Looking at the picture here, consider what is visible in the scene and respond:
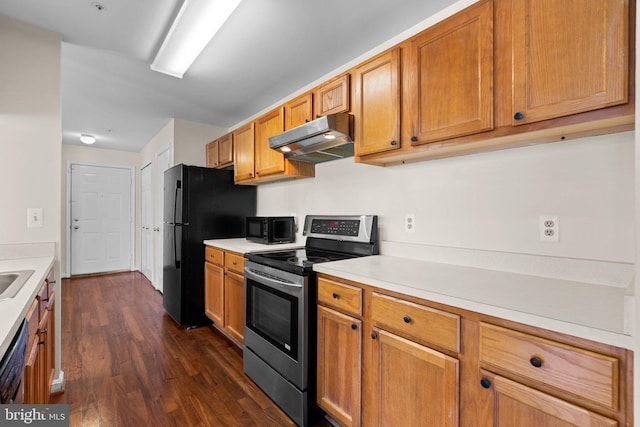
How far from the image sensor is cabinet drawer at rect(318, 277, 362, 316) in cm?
142

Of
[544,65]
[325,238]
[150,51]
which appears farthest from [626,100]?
[150,51]

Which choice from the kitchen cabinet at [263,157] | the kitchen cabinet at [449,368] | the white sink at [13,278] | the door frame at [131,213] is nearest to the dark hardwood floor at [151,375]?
the kitchen cabinet at [449,368]

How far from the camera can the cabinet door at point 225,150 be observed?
3.23m

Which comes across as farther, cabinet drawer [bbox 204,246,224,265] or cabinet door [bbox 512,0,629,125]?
cabinet drawer [bbox 204,246,224,265]

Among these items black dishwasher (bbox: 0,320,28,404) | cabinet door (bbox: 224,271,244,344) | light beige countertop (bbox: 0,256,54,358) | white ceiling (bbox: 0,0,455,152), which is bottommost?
cabinet door (bbox: 224,271,244,344)

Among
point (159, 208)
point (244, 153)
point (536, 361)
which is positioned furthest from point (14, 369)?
point (159, 208)

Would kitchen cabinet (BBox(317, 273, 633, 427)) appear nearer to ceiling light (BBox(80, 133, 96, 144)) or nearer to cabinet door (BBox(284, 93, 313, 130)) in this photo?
cabinet door (BBox(284, 93, 313, 130))

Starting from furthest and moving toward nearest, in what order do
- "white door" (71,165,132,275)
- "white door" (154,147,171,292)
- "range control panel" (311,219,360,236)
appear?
"white door" (71,165,132,275) → "white door" (154,147,171,292) → "range control panel" (311,219,360,236)

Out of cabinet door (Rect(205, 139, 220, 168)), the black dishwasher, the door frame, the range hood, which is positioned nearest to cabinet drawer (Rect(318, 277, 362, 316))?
the range hood

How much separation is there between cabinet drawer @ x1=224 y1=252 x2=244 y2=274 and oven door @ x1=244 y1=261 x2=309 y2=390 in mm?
261

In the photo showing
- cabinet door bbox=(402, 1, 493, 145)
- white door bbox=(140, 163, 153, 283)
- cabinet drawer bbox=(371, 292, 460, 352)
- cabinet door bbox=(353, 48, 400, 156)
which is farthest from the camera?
white door bbox=(140, 163, 153, 283)

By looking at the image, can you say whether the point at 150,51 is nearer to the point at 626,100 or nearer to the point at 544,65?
the point at 544,65

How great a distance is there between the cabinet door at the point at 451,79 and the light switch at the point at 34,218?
7.64 ft

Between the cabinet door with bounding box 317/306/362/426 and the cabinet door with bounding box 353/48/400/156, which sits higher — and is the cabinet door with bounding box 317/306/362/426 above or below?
below
